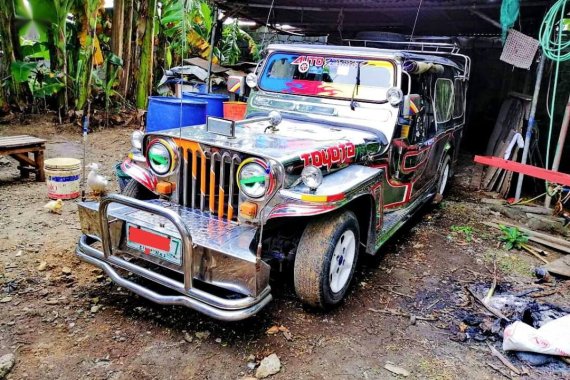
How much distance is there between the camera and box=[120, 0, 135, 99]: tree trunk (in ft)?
30.4

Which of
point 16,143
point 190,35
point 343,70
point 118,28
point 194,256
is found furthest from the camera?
point 190,35

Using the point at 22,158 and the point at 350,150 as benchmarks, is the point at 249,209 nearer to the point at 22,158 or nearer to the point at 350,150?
the point at 350,150

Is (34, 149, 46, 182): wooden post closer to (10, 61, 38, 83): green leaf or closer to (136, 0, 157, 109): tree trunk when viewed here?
(10, 61, 38, 83): green leaf

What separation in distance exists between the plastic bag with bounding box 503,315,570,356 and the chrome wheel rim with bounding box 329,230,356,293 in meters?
1.14

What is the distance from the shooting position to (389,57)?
394cm

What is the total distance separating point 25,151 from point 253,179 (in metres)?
3.95

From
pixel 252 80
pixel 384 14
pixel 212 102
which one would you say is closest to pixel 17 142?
pixel 212 102

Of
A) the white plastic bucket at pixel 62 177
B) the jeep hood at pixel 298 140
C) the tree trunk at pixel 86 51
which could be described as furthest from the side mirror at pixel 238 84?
the tree trunk at pixel 86 51

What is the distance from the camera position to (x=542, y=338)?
2.77 metres

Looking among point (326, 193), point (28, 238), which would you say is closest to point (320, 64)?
point (326, 193)

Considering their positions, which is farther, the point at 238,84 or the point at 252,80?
the point at 238,84

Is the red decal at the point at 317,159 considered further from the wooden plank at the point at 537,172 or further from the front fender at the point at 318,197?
the wooden plank at the point at 537,172

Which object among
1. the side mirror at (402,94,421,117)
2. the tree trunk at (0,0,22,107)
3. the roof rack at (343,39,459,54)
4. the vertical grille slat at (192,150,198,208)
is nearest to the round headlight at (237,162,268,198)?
the vertical grille slat at (192,150,198,208)

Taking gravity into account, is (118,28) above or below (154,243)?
above
